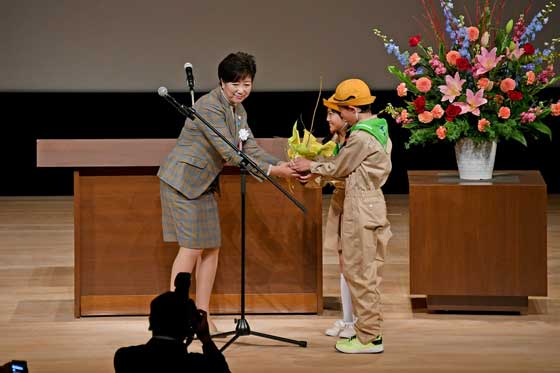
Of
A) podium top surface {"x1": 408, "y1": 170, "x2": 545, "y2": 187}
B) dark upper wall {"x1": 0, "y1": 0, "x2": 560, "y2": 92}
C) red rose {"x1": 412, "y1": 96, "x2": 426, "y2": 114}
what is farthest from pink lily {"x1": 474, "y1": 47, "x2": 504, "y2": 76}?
dark upper wall {"x1": 0, "y1": 0, "x2": 560, "y2": 92}

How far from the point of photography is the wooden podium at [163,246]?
5.66 m

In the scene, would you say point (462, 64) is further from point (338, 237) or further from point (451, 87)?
point (338, 237)

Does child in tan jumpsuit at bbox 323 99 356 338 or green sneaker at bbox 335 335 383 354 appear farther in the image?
child in tan jumpsuit at bbox 323 99 356 338

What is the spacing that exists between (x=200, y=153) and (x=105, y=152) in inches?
23.6

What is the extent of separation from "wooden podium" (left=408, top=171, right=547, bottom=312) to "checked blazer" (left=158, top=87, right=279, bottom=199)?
0.95 meters

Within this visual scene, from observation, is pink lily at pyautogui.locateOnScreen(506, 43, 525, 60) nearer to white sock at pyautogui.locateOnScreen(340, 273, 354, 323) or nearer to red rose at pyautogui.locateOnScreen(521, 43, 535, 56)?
red rose at pyautogui.locateOnScreen(521, 43, 535, 56)

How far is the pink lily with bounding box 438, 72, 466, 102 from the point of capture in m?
5.58

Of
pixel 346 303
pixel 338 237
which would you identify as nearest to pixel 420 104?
pixel 338 237

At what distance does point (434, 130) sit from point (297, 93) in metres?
3.55

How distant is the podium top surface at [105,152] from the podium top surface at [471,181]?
1.25 metres

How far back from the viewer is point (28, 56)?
30.0 feet

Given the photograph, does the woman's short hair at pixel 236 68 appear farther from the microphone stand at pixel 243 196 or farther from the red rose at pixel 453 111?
the red rose at pixel 453 111

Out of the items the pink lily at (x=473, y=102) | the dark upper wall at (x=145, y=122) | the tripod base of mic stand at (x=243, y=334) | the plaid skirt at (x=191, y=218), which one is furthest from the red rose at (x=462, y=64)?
the dark upper wall at (x=145, y=122)

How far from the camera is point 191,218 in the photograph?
524 cm
